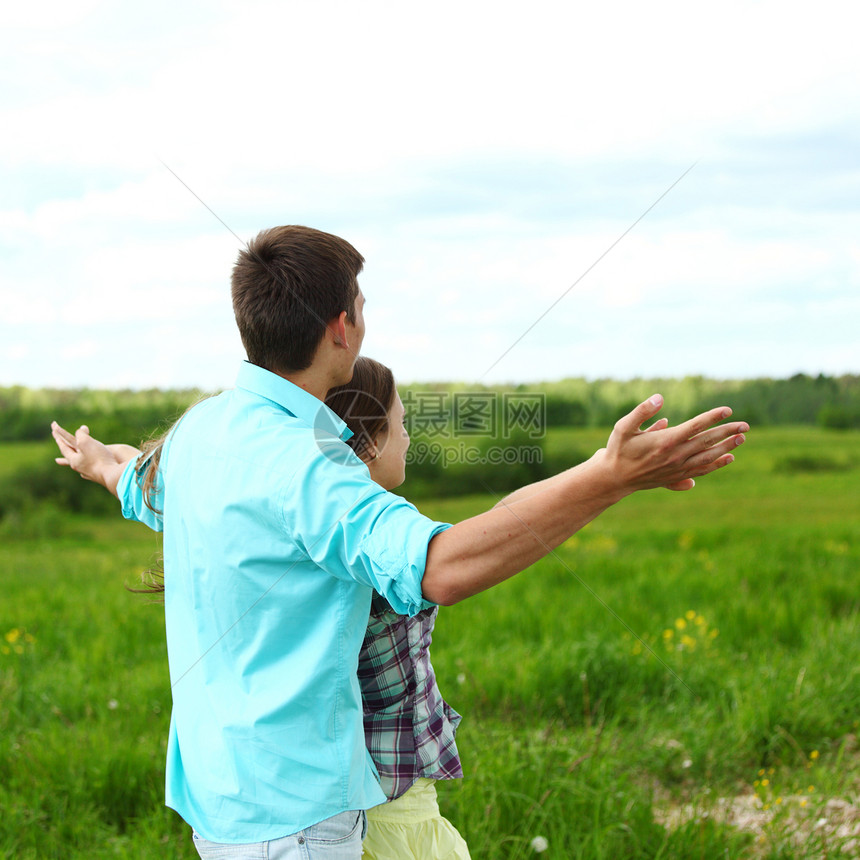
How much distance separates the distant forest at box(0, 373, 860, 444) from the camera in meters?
12.3

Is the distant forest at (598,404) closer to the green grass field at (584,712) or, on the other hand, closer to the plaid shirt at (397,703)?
the green grass field at (584,712)

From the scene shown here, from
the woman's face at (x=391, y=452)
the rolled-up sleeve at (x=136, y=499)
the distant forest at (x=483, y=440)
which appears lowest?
the distant forest at (x=483, y=440)

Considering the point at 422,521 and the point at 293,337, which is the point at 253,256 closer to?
the point at 293,337

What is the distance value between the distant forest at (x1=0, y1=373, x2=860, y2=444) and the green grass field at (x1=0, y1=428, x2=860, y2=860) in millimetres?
5436

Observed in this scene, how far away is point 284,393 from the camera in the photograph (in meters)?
1.53

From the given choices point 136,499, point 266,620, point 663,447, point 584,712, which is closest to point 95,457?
point 136,499

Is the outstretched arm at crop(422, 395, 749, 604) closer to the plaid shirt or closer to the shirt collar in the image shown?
the shirt collar

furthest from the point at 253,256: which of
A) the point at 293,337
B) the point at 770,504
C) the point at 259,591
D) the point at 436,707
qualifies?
the point at 770,504

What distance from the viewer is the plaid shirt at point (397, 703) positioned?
1.77 meters

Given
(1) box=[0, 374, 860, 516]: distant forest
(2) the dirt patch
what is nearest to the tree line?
(1) box=[0, 374, 860, 516]: distant forest

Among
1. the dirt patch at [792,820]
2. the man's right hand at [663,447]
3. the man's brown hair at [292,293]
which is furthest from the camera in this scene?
the dirt patch at [792,820]

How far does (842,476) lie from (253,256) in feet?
49.2

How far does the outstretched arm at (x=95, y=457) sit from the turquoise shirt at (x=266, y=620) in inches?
30.6

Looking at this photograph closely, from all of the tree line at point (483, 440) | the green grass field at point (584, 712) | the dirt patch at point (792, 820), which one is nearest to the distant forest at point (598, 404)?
the tree line at point (483, 440)
